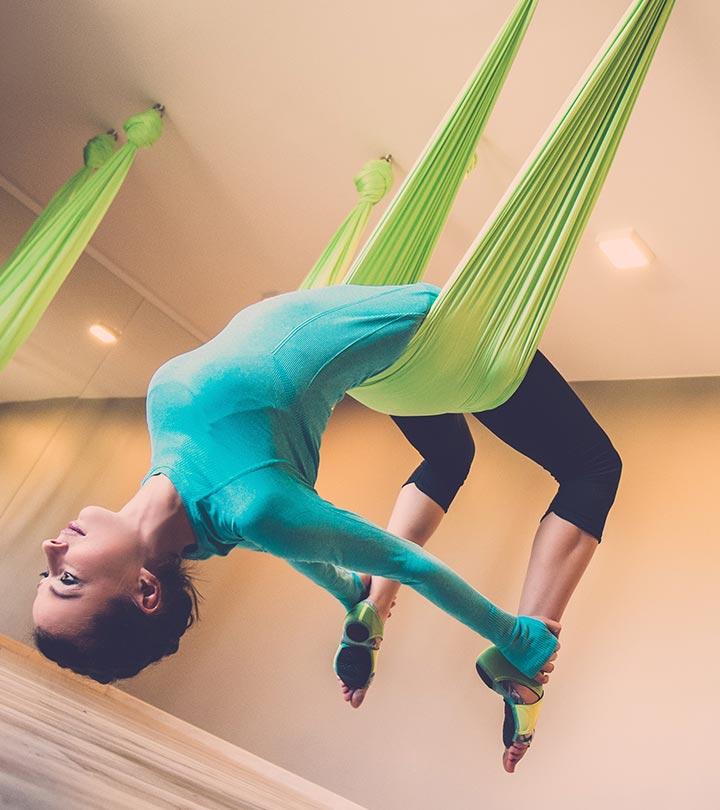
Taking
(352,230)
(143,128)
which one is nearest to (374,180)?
(352,230)

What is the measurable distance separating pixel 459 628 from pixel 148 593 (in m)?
2.16

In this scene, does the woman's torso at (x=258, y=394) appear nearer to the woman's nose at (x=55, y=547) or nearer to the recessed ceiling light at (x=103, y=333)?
the woman's nose at (x=55, y=547)

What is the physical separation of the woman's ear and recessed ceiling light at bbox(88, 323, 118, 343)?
125 inches

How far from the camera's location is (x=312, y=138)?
2924 millimetres

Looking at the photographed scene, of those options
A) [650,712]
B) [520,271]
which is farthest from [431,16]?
[650,712]

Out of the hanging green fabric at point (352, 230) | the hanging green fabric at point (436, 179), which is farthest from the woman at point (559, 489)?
the hanging green fabric at point (352, 230)

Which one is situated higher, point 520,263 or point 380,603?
point 520,263

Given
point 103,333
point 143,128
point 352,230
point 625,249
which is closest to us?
point 352,230

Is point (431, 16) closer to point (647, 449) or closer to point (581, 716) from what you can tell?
point (647, 449)

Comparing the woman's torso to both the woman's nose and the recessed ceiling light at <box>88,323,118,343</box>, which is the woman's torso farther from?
the recessed ceiling light at <box>88,323,118,343</box>

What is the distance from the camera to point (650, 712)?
256 cm

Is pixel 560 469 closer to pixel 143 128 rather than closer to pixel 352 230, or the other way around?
pixel 352 230

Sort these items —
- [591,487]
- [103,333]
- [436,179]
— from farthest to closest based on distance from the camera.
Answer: [103,333] → [436,179] → [591,487]

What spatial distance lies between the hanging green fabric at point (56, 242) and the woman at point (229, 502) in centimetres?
151
